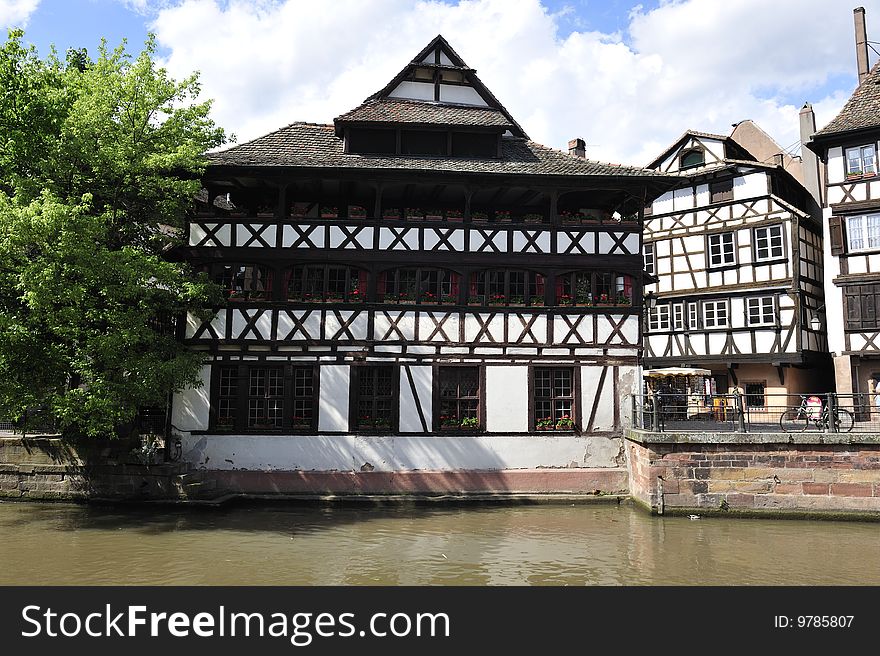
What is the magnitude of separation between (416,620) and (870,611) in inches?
232

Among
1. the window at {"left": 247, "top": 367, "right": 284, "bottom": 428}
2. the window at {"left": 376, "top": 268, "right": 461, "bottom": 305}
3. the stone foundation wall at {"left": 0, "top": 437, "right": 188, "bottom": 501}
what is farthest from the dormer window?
the stone foundation wall at {"left": 0, "top": 437, "right": 188, "bottom": 501}

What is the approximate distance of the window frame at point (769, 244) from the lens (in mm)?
24516

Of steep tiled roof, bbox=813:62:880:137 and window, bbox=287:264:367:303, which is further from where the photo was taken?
steep tiled roof, bbox=813:62:880:137

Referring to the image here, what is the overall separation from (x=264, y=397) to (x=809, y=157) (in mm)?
24993

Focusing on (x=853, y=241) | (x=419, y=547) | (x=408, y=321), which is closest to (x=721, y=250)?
(x=853, y=241)

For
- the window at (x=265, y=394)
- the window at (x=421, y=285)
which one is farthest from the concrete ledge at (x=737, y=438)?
the window at (x=265, y=394)

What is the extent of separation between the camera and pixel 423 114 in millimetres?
18719

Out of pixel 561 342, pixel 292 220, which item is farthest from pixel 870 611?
pixel 292 220

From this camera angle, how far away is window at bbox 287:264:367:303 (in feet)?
55.5

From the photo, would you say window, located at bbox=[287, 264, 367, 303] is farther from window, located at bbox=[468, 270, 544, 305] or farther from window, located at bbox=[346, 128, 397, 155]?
window, located at bbox=[346, 128, 397, 155]

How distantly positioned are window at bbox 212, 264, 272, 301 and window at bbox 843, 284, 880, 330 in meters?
19.8

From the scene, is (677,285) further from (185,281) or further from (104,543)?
(104,543)

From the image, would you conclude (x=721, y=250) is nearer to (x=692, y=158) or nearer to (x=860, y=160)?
(x=692, y=158)

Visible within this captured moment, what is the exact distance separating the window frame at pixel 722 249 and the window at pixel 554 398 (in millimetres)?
12007
